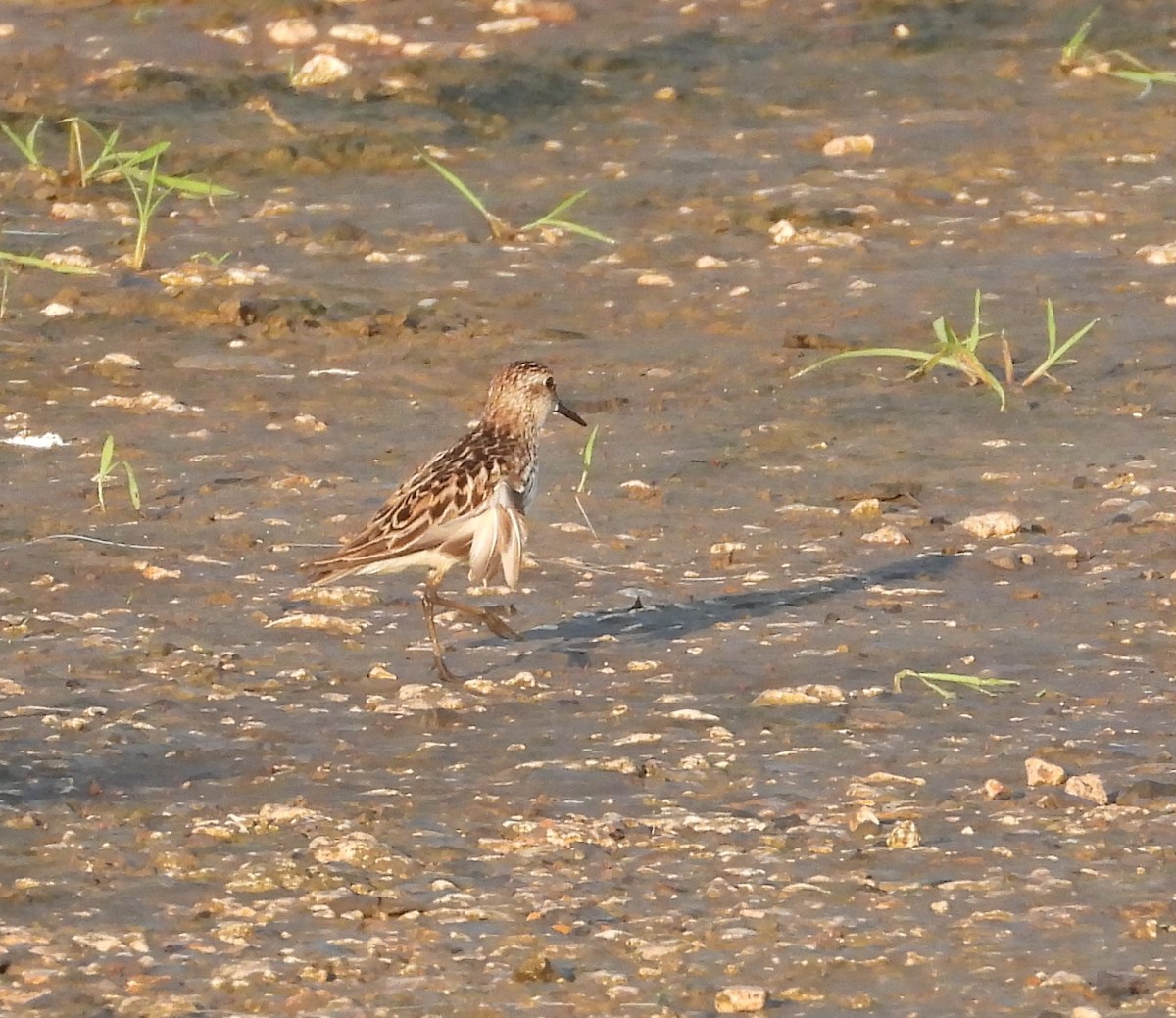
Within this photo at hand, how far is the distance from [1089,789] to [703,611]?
1.73 m

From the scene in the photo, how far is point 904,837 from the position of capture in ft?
17.1

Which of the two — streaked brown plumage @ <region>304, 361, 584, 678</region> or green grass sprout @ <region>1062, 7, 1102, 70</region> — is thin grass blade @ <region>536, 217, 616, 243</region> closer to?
streaked brown plumage @ <region>304, 361, 584, 678</region>

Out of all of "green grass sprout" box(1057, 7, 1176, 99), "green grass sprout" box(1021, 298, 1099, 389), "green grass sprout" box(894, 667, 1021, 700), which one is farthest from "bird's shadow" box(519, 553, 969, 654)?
"green grass sprout" box(1057, 7, 1176, 99)

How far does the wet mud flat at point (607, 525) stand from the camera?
4836 mm

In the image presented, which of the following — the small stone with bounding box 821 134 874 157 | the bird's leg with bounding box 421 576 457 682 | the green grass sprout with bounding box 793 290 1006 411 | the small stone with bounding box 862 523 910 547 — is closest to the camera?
the bird's leg with bounding box 421 576 457 682

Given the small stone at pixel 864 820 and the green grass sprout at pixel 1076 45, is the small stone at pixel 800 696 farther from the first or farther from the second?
the green grass sprout at pixel 1076 45

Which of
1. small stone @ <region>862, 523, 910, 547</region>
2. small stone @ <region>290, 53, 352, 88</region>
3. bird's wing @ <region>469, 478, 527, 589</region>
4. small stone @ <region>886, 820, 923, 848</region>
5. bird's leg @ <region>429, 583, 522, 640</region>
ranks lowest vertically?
small stone @ <region>862, 523, 910, 547</region>

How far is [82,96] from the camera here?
471 inches

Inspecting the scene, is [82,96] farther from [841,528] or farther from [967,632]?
[967,632]

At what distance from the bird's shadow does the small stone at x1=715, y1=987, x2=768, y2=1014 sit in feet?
7.32

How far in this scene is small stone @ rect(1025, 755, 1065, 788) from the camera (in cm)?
552

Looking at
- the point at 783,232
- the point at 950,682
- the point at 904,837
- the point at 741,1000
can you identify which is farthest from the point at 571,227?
the point at 741,1000

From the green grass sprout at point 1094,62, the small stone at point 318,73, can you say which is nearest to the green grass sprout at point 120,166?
the small stone at point 318,73

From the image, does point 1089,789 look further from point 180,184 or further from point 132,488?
point 180,184
